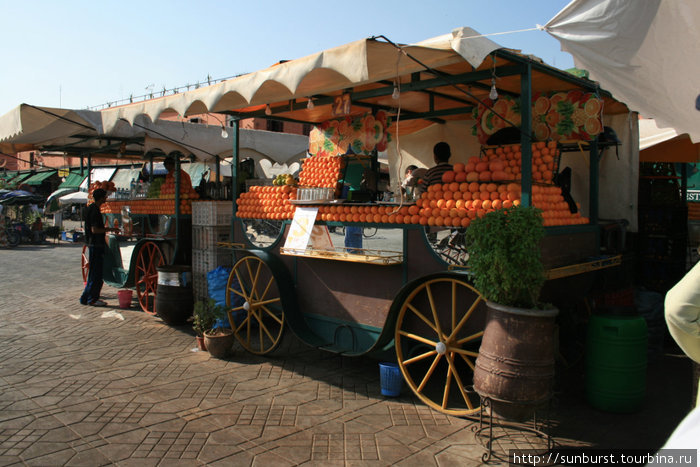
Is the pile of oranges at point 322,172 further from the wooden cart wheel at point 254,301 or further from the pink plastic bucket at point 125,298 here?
the pink plastic bucket at point 125,298

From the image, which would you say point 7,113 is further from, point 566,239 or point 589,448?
point 589,448

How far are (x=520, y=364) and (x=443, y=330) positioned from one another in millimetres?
958

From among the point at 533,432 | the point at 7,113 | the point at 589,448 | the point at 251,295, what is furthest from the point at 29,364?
the point at 589,448

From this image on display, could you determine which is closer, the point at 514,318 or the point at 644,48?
the point at 644,48

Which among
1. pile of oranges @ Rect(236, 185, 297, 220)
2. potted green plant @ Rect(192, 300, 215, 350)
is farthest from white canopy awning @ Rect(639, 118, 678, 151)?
potted green plant @ Rect(192, 300, 215, 350)

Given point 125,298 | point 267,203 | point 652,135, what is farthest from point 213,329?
point 652,135

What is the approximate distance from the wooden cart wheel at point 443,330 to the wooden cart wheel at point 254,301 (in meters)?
1.61

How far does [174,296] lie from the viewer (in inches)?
276

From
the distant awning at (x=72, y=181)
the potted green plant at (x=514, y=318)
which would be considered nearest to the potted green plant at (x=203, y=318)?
the potted green plant at (x=514, y=318)

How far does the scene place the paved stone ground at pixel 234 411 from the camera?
354 centimetres

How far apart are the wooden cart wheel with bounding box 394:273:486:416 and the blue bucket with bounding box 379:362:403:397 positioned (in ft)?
0.27

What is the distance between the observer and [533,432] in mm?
3840

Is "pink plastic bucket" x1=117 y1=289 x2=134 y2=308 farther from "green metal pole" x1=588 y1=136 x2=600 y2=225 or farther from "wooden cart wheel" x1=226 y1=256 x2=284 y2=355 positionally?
"green metal pole" x1=588 y1=136 x2=600 y2=225

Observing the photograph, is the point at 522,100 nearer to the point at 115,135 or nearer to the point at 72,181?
the point at 115,135
